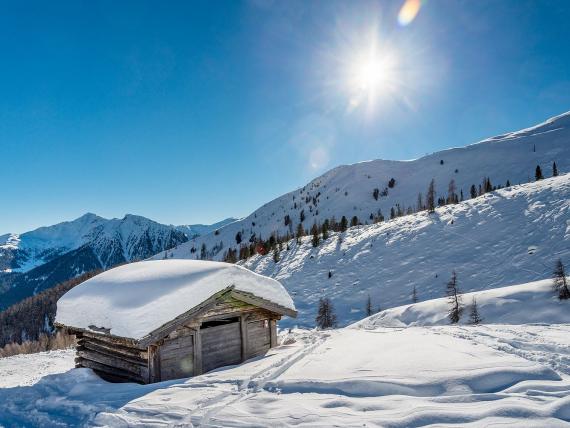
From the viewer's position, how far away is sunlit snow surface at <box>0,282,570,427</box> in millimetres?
5383

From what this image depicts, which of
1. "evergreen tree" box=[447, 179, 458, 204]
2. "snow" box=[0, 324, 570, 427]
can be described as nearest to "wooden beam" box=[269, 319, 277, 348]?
"snow" box=[0, 324, 570, 427]

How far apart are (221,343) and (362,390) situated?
20.0 feet

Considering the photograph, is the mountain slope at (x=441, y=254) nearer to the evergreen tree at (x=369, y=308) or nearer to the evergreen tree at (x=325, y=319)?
the evergreen tree at (x=369, y=308)

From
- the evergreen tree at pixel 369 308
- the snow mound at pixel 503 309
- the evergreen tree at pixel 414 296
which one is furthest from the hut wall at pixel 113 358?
the evergreen tree at pixel 414 296

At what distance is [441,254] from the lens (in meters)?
26.5

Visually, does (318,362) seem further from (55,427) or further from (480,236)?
(480,236)

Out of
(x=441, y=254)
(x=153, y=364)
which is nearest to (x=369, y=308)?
(x=441, y=254)

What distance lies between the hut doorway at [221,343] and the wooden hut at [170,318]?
0.09 ft

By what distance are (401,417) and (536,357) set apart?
387cm

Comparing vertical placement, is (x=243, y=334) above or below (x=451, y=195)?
below

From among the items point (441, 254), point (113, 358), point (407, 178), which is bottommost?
point (113, 358)

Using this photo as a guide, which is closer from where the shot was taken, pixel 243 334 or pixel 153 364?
pixel 153 364

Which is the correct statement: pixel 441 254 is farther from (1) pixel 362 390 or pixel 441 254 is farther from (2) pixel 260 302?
(1) pixel 362 390

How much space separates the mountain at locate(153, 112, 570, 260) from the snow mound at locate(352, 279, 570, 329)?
3536 cm
